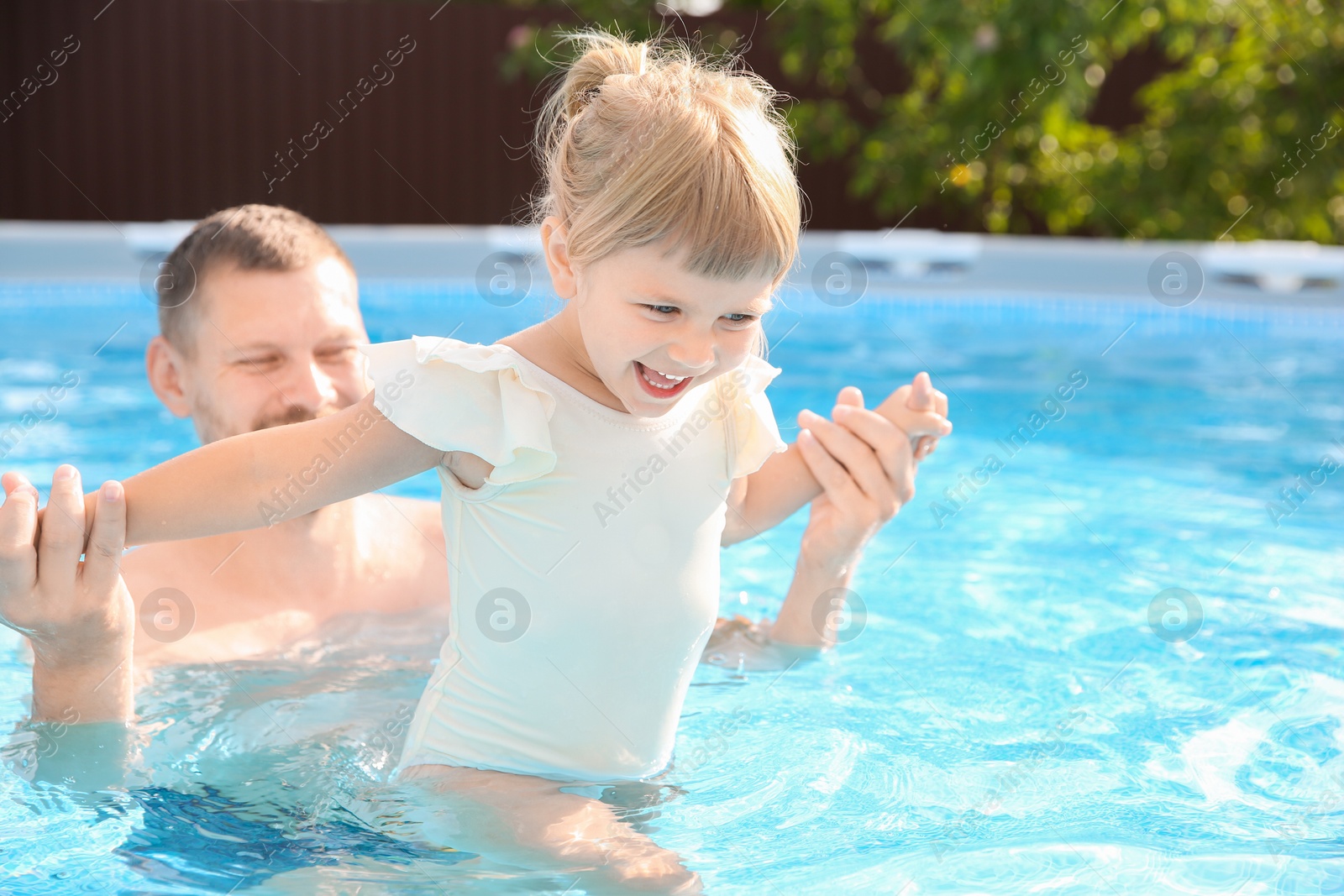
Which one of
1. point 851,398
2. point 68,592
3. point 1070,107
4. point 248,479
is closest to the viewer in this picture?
point 248,479

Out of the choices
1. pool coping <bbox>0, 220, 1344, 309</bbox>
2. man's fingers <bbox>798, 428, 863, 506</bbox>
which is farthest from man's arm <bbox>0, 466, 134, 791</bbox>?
pool coping <bbox>0, 220, 1344, 309</bbox>

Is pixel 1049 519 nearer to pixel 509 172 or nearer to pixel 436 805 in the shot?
pixel 436 805

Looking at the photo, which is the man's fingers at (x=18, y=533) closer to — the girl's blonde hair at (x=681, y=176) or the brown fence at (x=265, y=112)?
the girl's blonde hair at (x=681, y=176)

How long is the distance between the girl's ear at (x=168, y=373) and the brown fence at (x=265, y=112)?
899 cm

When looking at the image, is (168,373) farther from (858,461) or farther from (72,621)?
(858,461)

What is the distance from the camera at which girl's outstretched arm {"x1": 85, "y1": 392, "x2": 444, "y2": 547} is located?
1.64 metres

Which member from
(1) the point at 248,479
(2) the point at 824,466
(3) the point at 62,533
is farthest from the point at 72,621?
(2) the point at 824,466

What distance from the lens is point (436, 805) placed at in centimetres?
192

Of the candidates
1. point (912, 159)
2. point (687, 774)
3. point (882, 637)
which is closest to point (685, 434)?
point (687, 774)

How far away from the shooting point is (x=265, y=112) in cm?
1188

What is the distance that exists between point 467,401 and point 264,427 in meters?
0.98

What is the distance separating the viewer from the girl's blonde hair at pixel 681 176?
1.67 m

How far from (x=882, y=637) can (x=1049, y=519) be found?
1.38 meters

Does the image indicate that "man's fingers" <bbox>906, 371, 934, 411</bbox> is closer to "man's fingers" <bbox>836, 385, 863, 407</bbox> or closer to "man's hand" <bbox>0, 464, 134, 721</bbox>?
"man's fingers" <bbox>836, 385, 863, 407</bbox>
